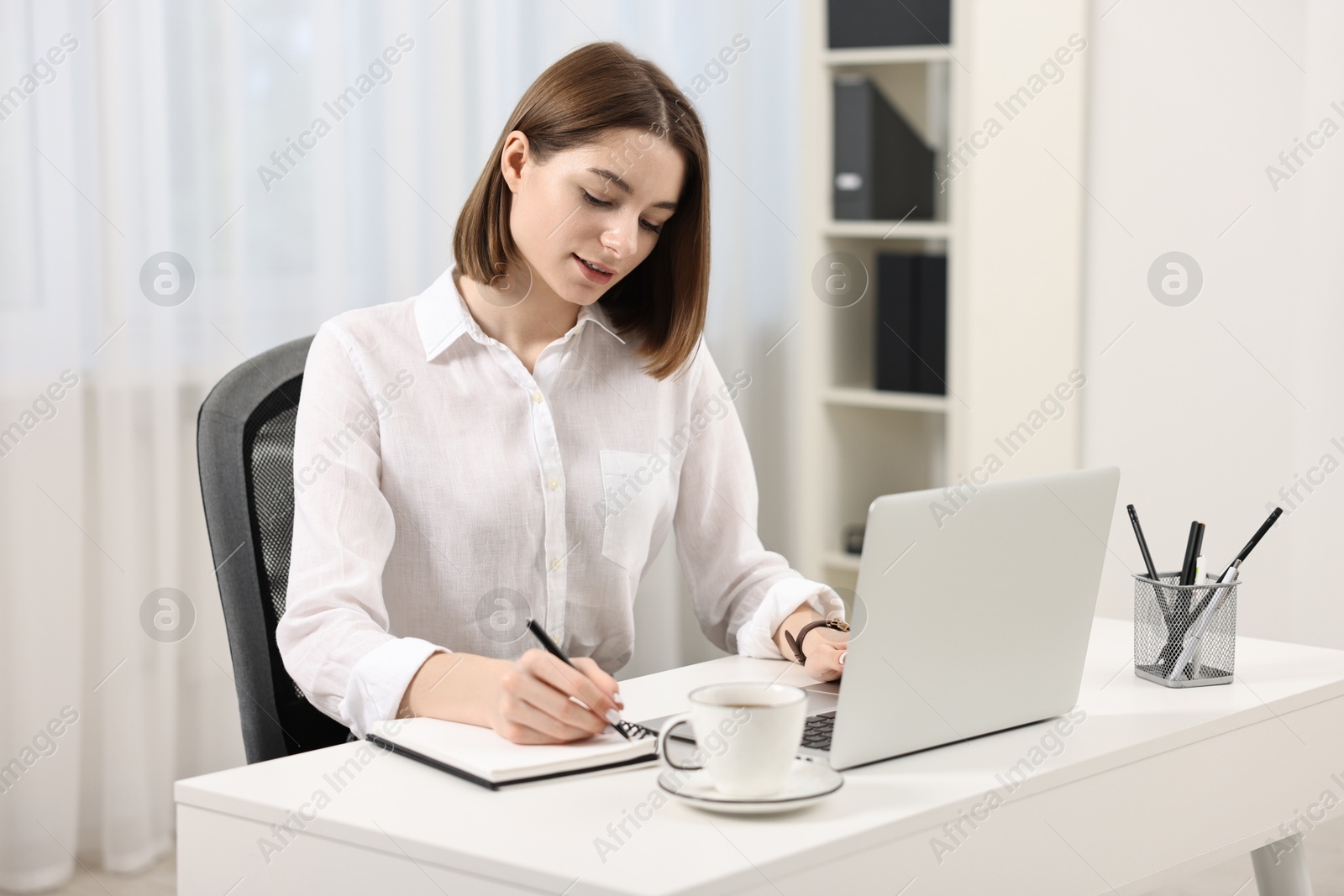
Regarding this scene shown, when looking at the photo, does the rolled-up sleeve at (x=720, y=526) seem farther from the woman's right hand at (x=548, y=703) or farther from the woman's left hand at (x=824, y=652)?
the woman's right hand at (x=548, y=703)

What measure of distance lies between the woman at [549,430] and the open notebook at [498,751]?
0.18m

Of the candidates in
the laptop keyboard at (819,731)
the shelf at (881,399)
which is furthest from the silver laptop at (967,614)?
the shelf at (881,399)

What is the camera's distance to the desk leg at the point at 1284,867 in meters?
1.31

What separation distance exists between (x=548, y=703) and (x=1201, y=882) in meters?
1.60

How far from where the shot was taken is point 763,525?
10.8 ft

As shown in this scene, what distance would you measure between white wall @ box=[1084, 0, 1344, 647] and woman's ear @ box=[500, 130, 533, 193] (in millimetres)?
1602

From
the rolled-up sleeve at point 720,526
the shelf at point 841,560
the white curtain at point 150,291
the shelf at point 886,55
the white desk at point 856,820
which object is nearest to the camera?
the white desk at point 856,820

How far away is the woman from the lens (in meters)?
1.33

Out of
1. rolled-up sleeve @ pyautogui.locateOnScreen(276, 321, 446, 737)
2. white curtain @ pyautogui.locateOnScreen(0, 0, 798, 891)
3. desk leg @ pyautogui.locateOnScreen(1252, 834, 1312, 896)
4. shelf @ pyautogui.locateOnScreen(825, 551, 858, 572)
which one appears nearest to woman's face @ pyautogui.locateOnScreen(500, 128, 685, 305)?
rolled-up sleeve @ pyautogui.locateOnScreen(276, 321, 446, 737)

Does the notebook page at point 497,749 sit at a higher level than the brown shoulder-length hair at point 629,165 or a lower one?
lower

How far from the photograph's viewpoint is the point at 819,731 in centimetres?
106

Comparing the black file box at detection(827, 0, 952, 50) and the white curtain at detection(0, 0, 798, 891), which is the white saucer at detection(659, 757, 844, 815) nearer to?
the white curtain at detection(0, 0, 798, 891)

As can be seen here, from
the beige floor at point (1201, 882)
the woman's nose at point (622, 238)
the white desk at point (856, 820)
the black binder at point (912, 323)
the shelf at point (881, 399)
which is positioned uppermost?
the woman's nose at point (622, 238)

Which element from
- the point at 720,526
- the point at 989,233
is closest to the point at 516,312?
the point at 720,526
